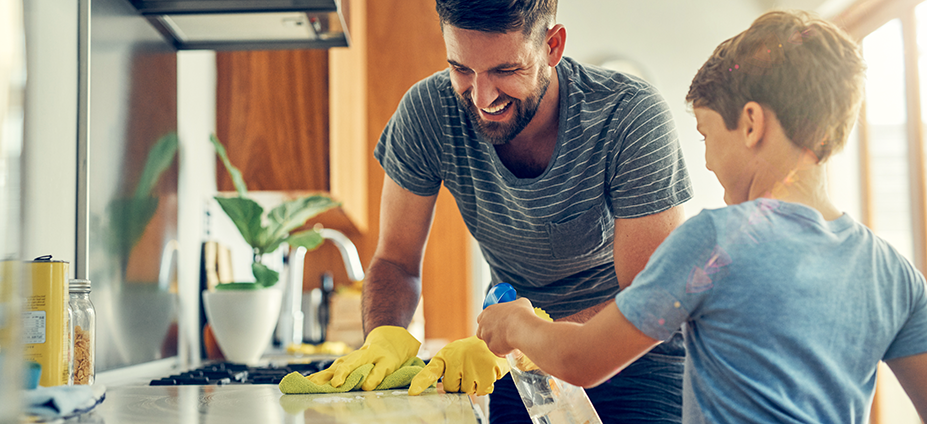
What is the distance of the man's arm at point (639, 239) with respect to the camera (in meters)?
1.01

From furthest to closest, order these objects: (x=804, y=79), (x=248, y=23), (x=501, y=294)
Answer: (x=248, y=23) < (x=501, y=294) < (x=804, y=79)

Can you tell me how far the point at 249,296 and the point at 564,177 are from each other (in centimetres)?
82

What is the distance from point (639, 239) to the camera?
1020 mm

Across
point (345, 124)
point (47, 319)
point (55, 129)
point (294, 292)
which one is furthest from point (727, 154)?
point (294, 292)

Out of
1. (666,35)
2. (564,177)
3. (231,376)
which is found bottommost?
(231,376)

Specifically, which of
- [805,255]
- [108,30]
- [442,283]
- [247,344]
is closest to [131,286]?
[247,344]

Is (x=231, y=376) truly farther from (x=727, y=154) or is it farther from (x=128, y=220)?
(x=727, y=154)

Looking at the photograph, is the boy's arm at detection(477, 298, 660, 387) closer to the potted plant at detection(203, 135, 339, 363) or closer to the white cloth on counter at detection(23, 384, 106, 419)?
the white cloth on counter at detection(23, 384, 106, 419)

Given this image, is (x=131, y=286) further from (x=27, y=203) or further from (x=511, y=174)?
(x=27, y=203)

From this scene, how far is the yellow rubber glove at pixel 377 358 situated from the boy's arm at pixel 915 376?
0.61 meters

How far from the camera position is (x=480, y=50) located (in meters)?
1.01

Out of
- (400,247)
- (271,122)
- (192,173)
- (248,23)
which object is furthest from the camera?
(271,122)

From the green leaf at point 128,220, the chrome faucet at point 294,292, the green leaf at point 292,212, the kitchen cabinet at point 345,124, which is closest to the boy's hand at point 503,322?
the green leaf at point 128,220

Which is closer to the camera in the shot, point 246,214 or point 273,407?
point 273,407
